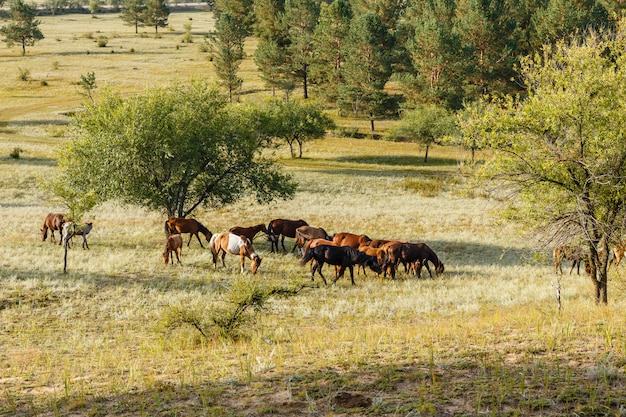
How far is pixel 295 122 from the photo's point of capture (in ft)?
236

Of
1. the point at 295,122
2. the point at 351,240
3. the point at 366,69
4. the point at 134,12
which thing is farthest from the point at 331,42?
the point at 134,12

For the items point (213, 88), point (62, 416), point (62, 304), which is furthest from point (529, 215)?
point (213, 88)

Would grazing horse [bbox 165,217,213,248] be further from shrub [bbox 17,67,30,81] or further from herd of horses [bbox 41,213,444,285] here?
shrub [bbox 17,67,30,81]

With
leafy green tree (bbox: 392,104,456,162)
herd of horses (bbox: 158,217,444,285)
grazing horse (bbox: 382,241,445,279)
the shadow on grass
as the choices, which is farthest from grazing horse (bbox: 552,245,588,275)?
leafy green tree (bbox: 392,104,456,162)

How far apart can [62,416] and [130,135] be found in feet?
72.8

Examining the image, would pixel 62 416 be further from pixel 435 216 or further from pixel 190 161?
pixel 435 216

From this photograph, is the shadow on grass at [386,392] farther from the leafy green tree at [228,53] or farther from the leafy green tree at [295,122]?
the leafy green tree at [228,53]

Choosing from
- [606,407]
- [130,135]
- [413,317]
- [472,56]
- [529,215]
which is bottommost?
[413,317]

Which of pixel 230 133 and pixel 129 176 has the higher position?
pixel 230 133

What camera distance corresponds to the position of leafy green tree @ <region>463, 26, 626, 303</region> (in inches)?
656

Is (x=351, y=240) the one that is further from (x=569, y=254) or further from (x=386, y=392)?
(x=386, y=392)

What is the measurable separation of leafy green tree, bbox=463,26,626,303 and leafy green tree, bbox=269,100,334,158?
5116 centimetres

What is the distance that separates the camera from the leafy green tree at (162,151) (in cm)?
3053

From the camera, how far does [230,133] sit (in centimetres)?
3406
